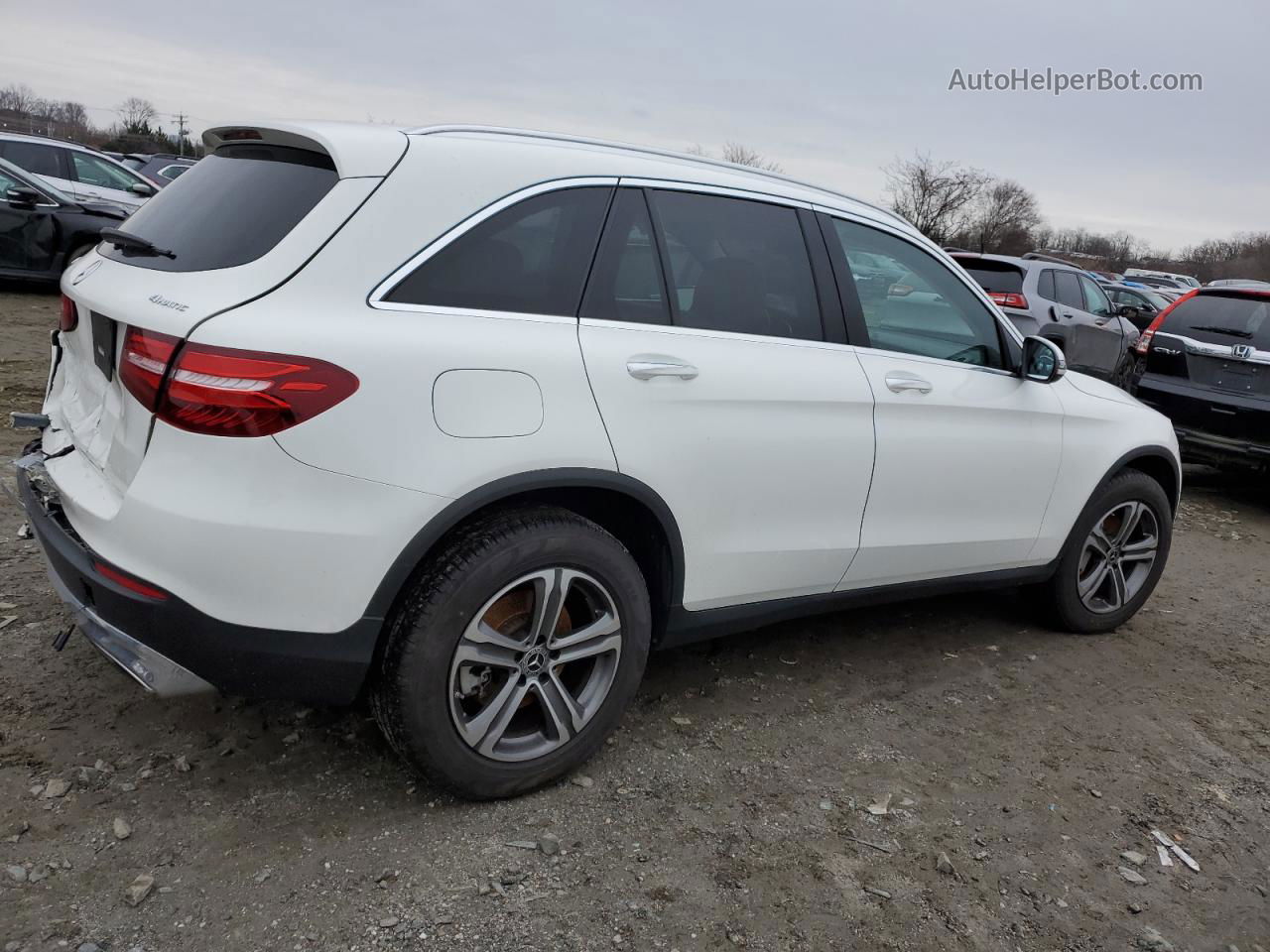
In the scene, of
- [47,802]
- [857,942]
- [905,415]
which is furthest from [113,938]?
[905,415]

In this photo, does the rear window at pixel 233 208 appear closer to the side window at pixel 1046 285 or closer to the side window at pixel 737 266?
the side window at pixel 737 266

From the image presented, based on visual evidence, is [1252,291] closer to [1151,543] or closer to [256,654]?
[1151,543]

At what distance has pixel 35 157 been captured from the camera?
12.3 metres

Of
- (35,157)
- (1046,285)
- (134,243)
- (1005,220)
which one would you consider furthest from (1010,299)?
(1005,220)

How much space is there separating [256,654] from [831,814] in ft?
5.45

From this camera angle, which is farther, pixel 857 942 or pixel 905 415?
pixel 905 415

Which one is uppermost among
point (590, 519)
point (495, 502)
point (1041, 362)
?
point (1041, 362)

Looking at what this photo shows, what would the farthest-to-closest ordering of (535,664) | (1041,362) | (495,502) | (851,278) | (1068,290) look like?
(1068,290) < (1041,362) < (851,278) < (535,664) < (495,502)

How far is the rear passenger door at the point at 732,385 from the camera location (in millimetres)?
2820

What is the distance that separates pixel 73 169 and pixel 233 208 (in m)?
11.9

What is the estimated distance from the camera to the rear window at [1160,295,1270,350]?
25.1 feet

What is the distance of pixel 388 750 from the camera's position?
3.04 meters

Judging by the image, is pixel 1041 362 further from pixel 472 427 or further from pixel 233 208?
pixel 233 208

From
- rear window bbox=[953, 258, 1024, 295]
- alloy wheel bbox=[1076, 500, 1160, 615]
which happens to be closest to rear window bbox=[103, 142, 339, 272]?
alloy wheel bbox=[1076, 500, 1160, 615]
